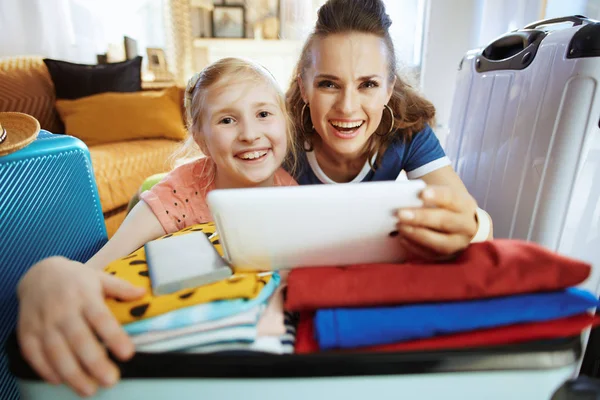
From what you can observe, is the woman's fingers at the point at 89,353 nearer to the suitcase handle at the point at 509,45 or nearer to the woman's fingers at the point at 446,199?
the woman's fingers at the point at 446,199

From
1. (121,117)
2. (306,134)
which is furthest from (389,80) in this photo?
(121,117)

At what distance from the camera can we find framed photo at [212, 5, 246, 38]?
3.33m

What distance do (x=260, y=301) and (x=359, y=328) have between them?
0.35ft

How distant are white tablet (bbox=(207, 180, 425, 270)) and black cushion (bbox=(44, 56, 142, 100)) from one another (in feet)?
7.43

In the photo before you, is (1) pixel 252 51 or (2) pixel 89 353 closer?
(2) pixel 89 353

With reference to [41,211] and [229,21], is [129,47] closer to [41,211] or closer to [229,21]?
[229,21]

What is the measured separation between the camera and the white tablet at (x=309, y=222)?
39cm

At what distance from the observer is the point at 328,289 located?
0.39 m

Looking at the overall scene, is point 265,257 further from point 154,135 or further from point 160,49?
point 160,49

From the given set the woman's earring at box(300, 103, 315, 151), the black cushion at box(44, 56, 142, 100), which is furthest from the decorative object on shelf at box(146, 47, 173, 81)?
the woman's earring at box(300, 103, 315, 151)

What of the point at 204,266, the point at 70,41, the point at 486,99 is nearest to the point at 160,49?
the point at 70,41

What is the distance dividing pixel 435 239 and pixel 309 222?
139 millimetres

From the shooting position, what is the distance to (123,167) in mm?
1892

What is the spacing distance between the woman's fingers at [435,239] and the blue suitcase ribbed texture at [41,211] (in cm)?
56
